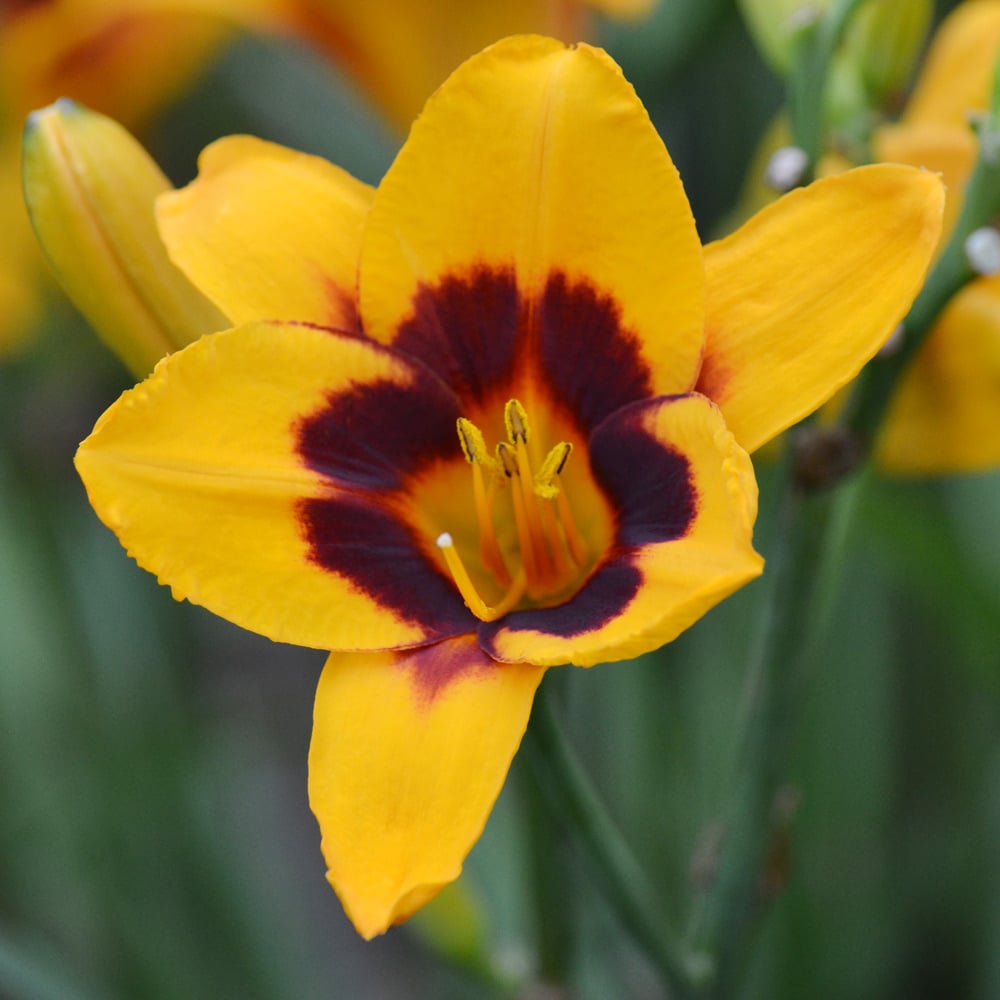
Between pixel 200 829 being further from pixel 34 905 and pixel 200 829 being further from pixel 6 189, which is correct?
pixel 6 189

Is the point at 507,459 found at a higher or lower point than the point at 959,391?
higher

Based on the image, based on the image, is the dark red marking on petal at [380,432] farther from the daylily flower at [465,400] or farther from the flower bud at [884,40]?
the flower bud at [884,40]

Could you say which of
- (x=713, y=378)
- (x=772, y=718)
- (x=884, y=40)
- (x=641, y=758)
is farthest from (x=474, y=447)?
(x=641, y=758)

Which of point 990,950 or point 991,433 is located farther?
point 990,950

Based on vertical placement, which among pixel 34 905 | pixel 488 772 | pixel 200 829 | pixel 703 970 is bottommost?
pixel 34 905

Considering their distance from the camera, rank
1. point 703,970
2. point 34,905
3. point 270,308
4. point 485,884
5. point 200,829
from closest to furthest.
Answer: point 270,308
point 703,970
point 485,884
point 200,829
point 34,905

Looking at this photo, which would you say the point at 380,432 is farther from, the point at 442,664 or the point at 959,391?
the point at 959,391

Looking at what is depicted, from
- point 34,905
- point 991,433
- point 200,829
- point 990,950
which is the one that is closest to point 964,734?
point 990,950

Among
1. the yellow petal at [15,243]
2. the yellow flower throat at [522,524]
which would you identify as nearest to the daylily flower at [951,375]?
the yellow flower throat at [522,524]
